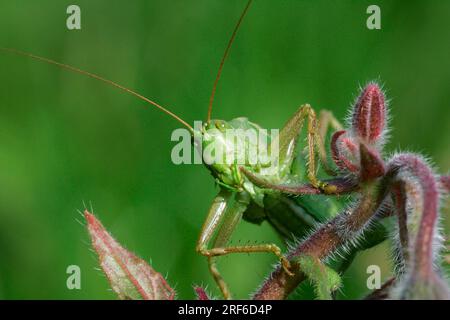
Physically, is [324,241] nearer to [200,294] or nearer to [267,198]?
[200,294]

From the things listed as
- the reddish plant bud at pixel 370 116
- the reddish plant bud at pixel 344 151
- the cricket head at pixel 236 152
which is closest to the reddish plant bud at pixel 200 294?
the reddish plant bud at pixel 344 151

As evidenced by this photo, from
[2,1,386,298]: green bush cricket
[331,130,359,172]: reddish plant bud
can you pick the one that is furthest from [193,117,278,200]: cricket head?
[331,130,359,172]: reddish plant bud

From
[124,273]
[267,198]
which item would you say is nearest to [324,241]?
[124,273]

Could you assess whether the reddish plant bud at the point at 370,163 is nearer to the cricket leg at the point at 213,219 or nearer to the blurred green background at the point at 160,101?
the cricket leg at the point at 213,219

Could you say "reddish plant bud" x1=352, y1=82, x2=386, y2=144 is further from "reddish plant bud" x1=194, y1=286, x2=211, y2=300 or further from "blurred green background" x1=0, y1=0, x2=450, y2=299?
"blurred green background" x1=0, y1=0, x2=450, y2=299

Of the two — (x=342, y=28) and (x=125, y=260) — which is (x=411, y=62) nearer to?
(x=342, y=28)
